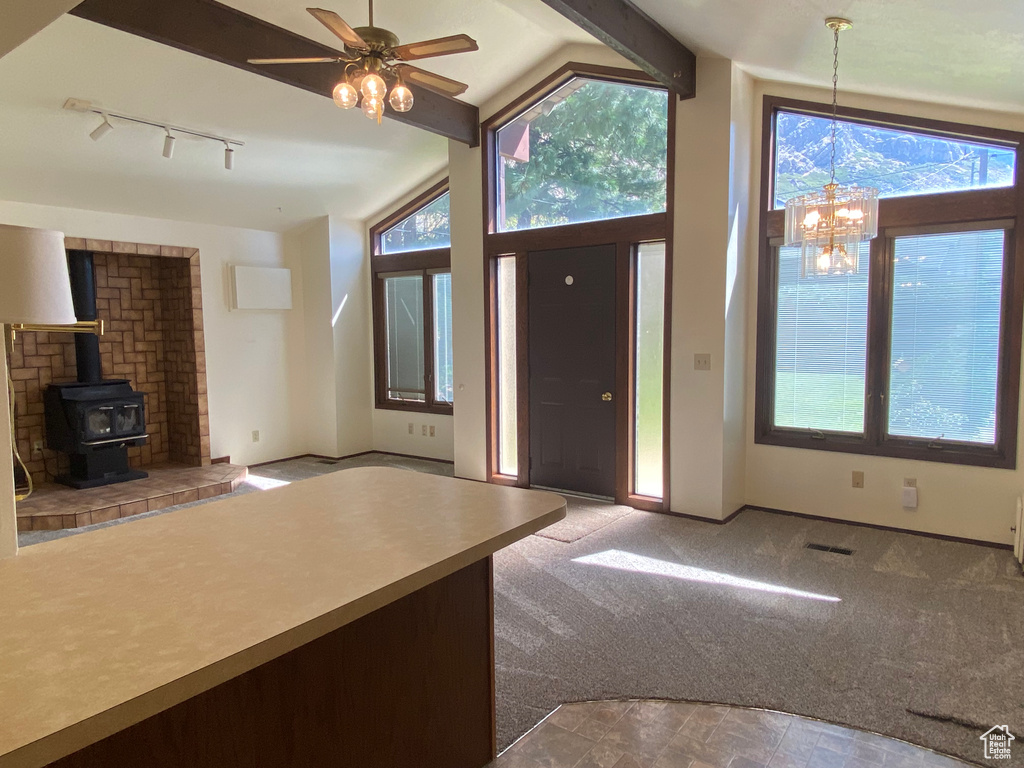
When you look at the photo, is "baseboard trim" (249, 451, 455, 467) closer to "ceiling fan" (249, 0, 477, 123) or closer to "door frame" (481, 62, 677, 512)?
"door frame" (481, 62, 677, 512)

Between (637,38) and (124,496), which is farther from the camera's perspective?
(124,496)

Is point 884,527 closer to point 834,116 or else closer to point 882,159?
point 882,159

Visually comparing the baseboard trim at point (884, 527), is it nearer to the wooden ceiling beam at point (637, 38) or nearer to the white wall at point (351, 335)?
the wooden ceiling beam at point (637, 38)

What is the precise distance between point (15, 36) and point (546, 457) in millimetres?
4200

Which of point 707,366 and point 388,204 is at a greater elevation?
point 388,204

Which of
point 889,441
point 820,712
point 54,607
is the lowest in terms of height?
point 820,712

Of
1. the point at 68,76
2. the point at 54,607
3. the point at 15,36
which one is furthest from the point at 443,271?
the point at 54,607

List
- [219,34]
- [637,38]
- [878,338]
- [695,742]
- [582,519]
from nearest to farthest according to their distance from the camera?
[695,742], [219,34], [637,38], [878,338], [582,519]

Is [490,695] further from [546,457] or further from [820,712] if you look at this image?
[546,457]

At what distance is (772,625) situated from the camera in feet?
9.64

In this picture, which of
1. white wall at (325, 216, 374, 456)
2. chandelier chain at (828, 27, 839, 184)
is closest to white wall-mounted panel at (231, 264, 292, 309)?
white wall at (325, 216, 374, 456)

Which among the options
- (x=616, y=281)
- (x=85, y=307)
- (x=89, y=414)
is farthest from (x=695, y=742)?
(x=85, y=307)

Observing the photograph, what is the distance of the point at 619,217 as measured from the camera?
477 centimetres

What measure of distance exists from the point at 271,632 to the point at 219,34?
11.7 feet
